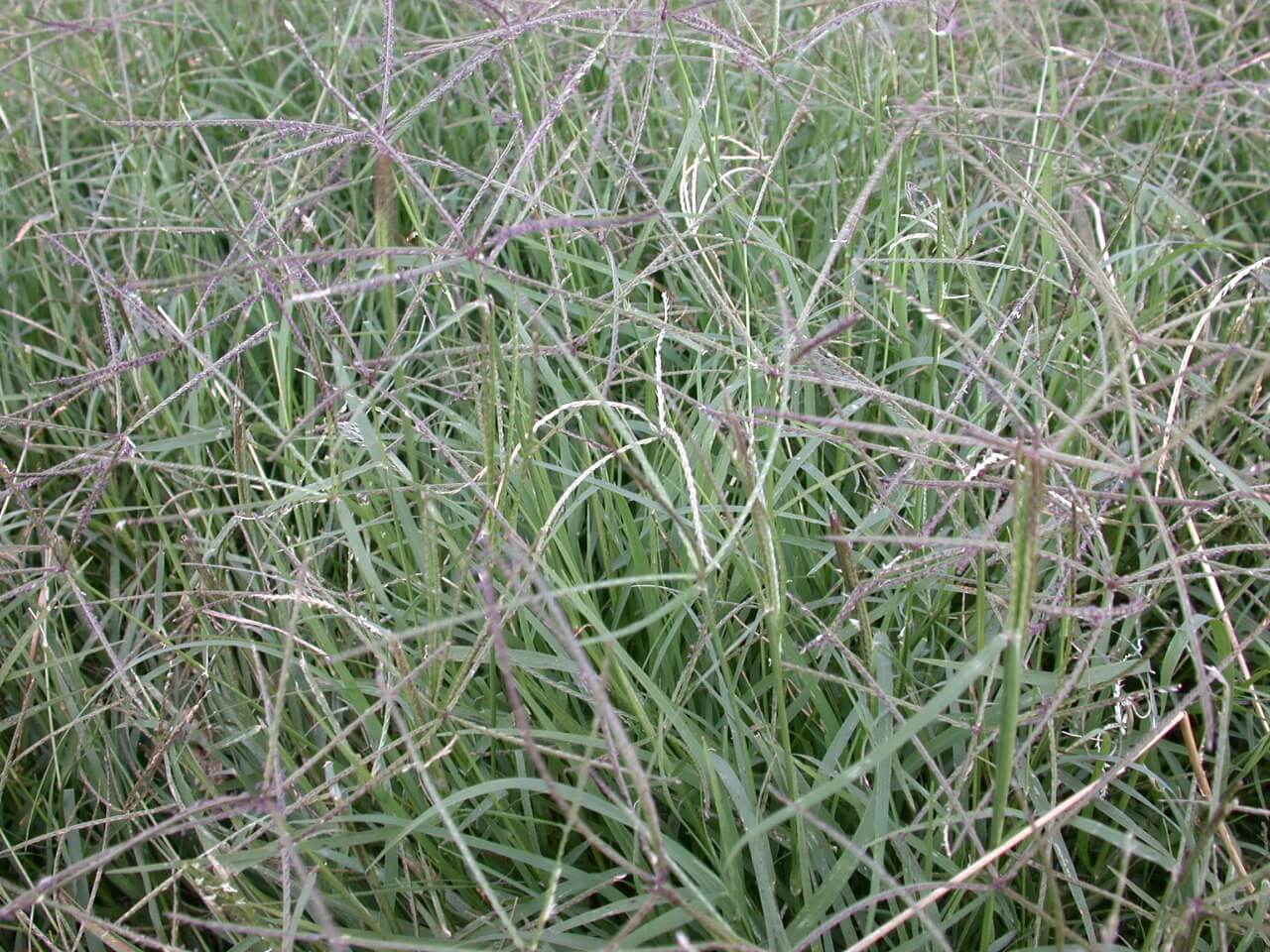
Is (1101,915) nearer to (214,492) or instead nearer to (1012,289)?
(1012,289)

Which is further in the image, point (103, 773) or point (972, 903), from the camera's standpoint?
point (103, 773)

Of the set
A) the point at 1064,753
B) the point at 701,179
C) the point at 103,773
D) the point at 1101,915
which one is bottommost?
the point at 103,773

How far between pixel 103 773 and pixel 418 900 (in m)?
0.38

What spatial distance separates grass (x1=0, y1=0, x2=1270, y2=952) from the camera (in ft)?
2.86

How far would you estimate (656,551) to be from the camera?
1111mm

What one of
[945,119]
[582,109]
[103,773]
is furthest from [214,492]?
[945,119]

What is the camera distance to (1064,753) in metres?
1.00

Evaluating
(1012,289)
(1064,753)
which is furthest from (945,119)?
(1064,753)

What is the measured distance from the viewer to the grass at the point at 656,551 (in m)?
0.87

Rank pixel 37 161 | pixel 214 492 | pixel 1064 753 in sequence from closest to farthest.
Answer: pixel 1064 753, pixel 214 492, pixel 37 161

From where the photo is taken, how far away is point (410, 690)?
918mm

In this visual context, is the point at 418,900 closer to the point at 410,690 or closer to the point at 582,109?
the point at 410,690

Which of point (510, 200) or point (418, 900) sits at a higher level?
point (510, 200)

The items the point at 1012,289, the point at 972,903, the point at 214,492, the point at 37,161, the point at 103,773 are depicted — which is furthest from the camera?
the point at 37,161
